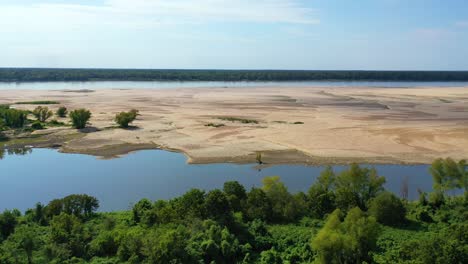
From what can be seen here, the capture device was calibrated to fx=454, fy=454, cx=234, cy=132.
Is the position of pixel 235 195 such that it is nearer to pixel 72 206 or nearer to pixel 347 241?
pixel 347 241

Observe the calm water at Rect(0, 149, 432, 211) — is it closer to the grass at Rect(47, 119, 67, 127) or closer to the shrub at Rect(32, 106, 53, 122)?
the grass at Rect(47, 119, 67, 127)

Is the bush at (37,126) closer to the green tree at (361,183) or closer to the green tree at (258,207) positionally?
the green tree at (258,207)

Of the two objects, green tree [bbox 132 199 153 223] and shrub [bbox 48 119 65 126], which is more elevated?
shrub [bbox 48 119 65 126]

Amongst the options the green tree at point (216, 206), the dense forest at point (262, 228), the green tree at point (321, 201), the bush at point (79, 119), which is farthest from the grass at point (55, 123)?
the green tree at point (321, 201)

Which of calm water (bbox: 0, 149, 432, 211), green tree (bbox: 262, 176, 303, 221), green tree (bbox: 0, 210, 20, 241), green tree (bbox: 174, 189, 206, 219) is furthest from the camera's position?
calm water (bbox: 0, 149, 432, 211)

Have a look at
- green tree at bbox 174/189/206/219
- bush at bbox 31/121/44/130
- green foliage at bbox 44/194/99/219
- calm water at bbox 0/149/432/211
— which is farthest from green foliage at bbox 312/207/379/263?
bush at bbox 31/121/44/130
